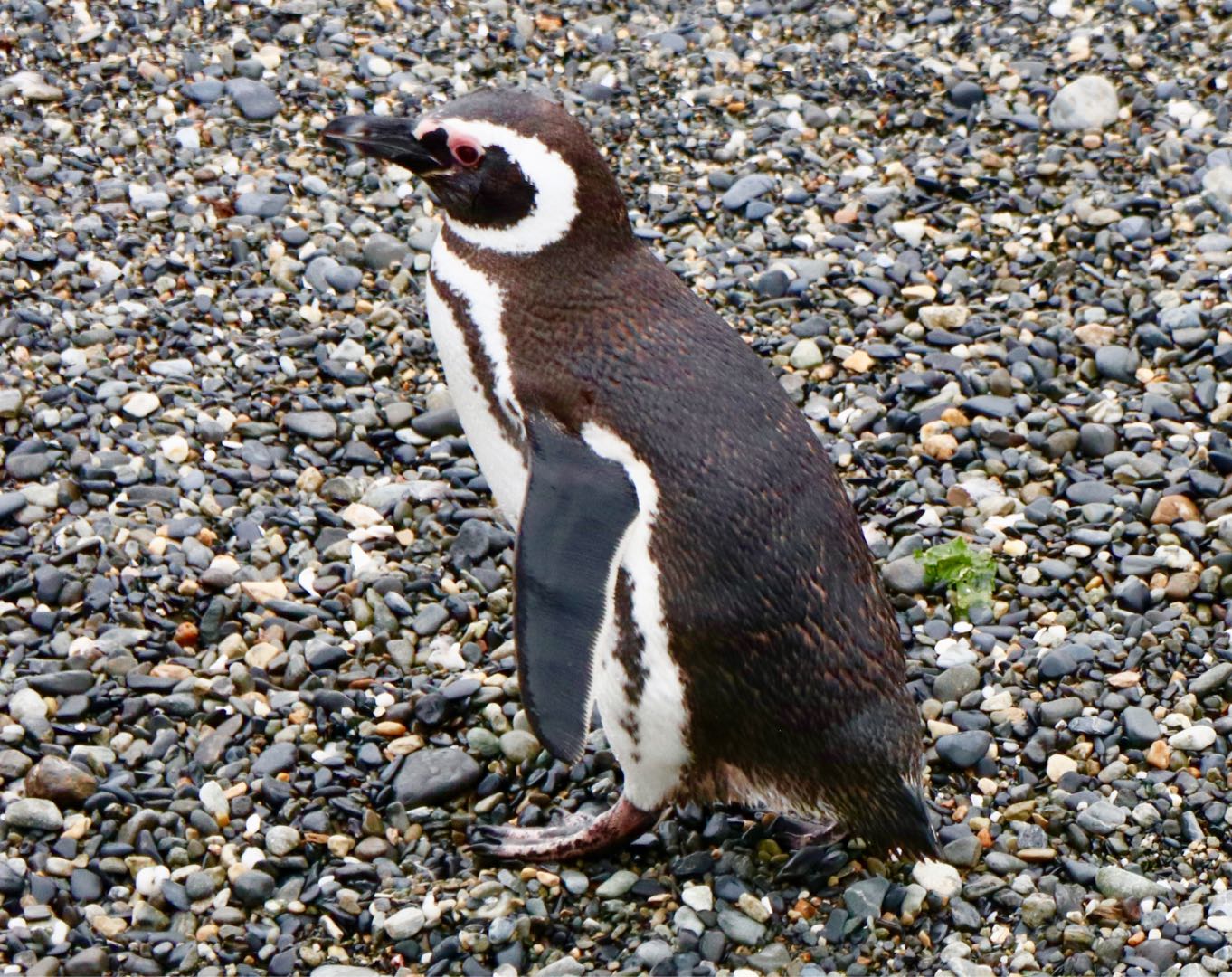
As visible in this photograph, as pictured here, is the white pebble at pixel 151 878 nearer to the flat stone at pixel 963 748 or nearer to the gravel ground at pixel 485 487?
the gravel ground at pixel 485 487

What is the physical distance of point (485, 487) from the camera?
442 cm

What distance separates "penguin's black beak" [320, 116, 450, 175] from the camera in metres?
3.29

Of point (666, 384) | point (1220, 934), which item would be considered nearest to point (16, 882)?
point (666, 384)

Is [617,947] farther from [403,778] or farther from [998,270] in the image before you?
[998,270]

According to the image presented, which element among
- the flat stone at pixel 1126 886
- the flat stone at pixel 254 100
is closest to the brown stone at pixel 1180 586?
the flat stone at pixel 1126 886

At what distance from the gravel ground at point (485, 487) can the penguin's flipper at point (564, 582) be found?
0.52 m

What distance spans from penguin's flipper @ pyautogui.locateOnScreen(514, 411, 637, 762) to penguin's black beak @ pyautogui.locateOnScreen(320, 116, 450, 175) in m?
0.69

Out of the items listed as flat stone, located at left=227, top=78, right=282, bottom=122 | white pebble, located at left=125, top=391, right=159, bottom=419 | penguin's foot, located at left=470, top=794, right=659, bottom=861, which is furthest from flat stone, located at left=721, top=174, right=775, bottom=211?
penguin's foot, located at left=470, top=794, right=659, bottom=861

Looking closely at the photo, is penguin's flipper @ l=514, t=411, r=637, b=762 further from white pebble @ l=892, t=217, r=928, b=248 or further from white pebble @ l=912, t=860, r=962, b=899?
white pebble @ l=892, t=217, r=928, b=248

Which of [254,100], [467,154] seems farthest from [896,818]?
[254,100]

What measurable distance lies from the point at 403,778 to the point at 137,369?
1759 mm

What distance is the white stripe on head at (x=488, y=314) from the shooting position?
10.6 feet

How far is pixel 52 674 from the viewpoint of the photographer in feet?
11.9

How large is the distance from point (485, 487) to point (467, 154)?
1.34 metres
